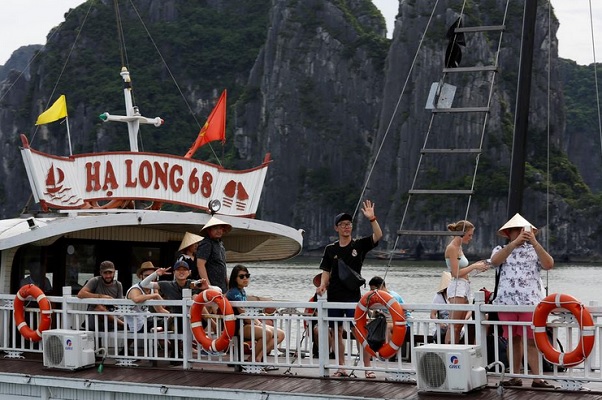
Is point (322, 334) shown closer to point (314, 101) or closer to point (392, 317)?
point (392, 317)

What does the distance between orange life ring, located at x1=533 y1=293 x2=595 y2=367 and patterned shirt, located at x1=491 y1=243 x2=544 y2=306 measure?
52 cm

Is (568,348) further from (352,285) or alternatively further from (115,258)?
(115,258)

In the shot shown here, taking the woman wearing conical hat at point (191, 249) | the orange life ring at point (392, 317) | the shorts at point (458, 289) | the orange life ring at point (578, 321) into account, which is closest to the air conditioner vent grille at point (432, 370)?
the orange life ring at point (392, 317)

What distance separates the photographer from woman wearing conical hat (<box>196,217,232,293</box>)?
34.7 ft

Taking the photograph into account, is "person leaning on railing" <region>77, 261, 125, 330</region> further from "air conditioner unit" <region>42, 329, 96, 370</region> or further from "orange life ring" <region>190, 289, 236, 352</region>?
"orange life ring" <region>190, 289, 236, 352</region>

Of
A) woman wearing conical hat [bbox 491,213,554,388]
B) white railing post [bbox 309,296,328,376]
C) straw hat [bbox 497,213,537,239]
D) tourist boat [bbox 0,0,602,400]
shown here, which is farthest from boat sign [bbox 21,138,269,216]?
woman wearing conical hat [bbox 491,213,554,388]

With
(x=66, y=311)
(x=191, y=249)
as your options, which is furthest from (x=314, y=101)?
(x=66, y=311)

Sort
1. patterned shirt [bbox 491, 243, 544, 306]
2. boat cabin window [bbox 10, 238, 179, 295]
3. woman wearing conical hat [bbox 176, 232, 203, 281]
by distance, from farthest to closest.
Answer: boat cabin window [bbox 10, 238, 179, 295] → woman wearing conical hat [bbox 176, 232, 203, 281] → patterned shirt [bbox 491, 243, 544, 306]

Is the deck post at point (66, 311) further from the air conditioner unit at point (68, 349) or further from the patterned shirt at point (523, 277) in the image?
the patterned shirt at point (523, 277)

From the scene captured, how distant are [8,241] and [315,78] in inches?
5861

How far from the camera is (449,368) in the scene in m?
8.39

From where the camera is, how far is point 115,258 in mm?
12688

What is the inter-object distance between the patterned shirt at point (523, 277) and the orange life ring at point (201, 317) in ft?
8.27

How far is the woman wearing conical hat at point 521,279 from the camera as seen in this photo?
28.2ft
